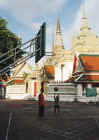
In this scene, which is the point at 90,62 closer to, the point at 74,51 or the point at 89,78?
the point at 89,78

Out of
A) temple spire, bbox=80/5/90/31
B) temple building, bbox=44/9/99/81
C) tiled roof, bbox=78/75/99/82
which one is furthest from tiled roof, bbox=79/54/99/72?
temple spire, bbox=80/5/90/31

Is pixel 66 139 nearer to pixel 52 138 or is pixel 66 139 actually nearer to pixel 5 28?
pixel 52 138

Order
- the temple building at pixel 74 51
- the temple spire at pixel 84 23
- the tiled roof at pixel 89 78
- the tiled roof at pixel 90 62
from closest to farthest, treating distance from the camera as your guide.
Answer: the tiled roof at pixel 89 78 → the tiled roof at pixel 90 62 → the temple building at pixel 74 51 → the temple spire at pixel 84 23

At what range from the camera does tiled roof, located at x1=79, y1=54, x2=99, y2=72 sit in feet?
82.0

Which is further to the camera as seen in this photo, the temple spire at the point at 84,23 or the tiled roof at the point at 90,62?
the temple spire at the point at 84,23

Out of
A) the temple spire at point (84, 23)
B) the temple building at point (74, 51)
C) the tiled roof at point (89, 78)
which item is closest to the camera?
the tiled roof at point (89, 78)

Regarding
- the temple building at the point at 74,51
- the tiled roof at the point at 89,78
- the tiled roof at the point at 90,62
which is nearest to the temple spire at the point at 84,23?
the temple building at the point at 74,51

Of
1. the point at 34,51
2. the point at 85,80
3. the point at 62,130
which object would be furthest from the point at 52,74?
the point at 62,130

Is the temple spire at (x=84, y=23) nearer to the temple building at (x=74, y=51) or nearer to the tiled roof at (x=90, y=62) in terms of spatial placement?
the temple building at (x=74, y=51)

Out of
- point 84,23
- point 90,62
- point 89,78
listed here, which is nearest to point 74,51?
point 90,62

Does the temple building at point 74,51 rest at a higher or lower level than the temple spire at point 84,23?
lower

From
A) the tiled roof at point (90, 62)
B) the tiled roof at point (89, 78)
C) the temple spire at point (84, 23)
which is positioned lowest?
the tiled roof at point (89, 78)

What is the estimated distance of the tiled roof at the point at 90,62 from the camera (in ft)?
82.0

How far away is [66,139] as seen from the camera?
5906mm
